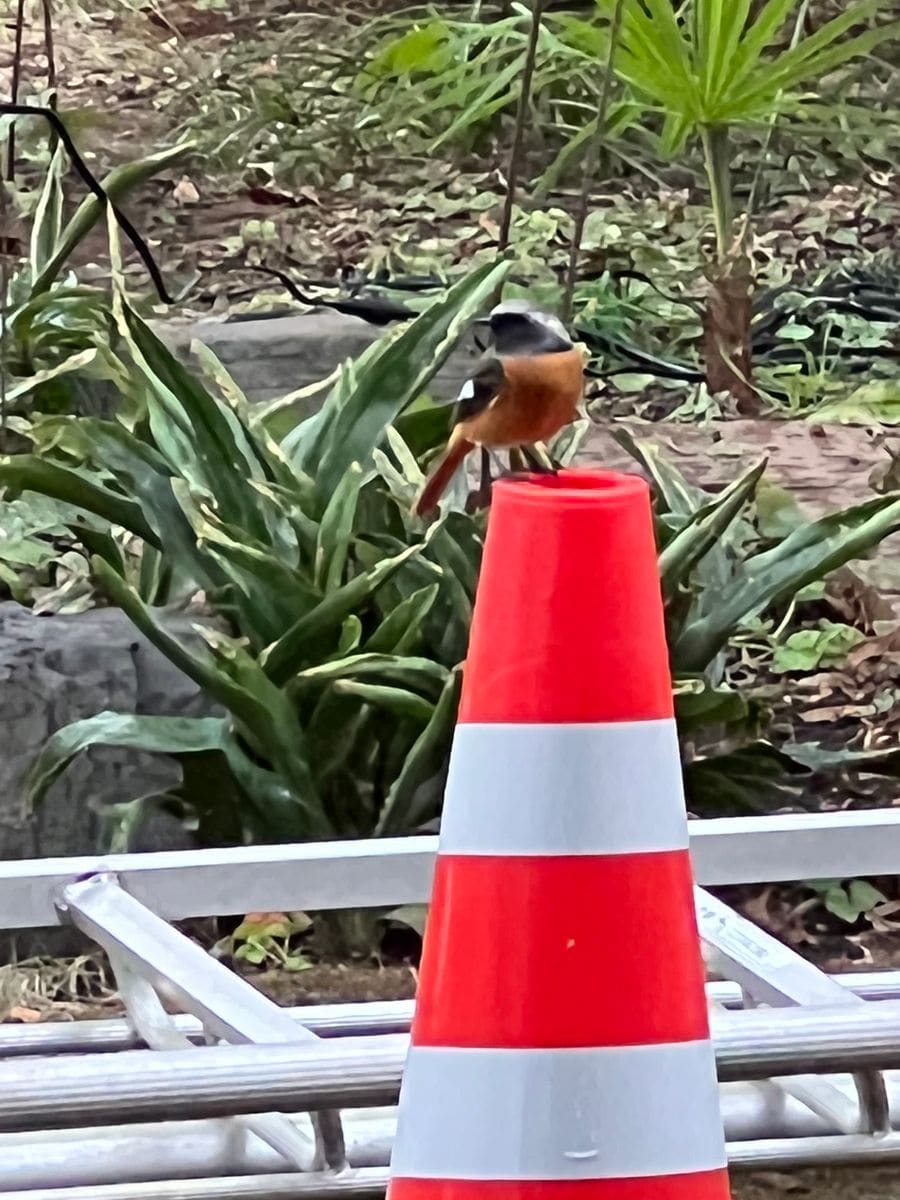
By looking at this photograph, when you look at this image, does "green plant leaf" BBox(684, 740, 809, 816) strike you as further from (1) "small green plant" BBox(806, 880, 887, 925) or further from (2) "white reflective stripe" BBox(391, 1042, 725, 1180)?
(2) "white reflective stripe" BBox(391, 1042, 725, 1180)

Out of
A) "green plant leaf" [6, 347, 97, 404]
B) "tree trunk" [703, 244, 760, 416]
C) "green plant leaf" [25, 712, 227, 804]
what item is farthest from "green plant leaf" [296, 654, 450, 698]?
"tree trunk" [703, 244, 760, 416]

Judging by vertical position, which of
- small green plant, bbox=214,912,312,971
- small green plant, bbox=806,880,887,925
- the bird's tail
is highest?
the bird's tail

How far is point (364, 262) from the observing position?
3816mm

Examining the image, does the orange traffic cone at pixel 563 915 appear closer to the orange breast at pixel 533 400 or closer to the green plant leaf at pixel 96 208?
the orange breast at pixel 533 400

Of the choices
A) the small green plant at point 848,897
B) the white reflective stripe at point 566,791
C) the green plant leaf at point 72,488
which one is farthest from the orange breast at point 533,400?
the small green plant at point 848,897

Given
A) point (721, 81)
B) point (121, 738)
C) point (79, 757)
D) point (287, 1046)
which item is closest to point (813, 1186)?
point (287, 1046)

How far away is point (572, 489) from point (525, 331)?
154mm

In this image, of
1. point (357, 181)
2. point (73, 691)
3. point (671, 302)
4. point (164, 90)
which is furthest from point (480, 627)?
point (164, 90)

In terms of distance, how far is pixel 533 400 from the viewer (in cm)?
108

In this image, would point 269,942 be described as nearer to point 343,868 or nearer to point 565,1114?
point 343,868

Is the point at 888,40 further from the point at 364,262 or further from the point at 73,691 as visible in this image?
the point at 73,691

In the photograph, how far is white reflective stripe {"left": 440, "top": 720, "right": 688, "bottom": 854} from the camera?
0.97 metres

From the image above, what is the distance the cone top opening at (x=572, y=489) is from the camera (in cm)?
99

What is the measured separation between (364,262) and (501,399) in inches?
111
